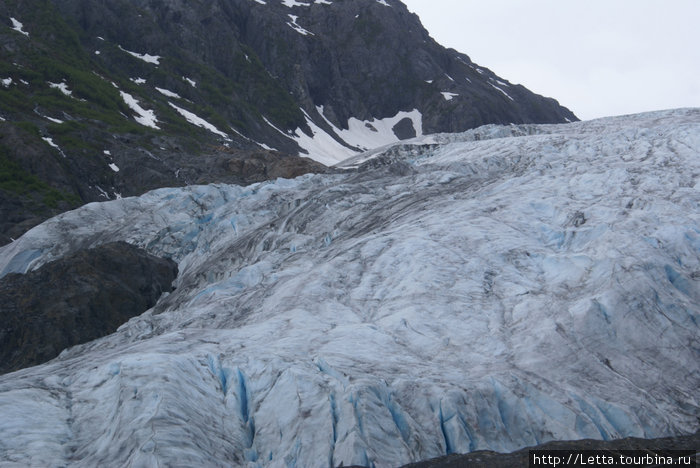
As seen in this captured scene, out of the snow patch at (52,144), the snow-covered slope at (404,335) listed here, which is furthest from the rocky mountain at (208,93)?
the snow-covered slope at (404,335)

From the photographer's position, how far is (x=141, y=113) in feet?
208

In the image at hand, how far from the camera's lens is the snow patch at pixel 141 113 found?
2391 inches

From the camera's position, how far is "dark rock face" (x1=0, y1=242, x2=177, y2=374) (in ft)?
63.3

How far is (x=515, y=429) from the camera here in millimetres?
12484

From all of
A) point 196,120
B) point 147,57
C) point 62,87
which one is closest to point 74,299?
point 62,87

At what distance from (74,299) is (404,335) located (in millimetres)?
11665

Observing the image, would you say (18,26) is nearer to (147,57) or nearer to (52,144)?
(147,57)

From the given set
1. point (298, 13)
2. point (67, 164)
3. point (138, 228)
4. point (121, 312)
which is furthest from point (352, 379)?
point (298, 13)

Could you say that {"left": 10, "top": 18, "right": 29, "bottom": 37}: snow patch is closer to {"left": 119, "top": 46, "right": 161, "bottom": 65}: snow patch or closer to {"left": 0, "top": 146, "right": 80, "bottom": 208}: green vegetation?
{"left": 119, "top": 46, "right": 161, "bottom": 65}: snow patch

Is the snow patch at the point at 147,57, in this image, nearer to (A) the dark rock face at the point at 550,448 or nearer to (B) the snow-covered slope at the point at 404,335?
(B) the snow-covered slope at the point at 404,335

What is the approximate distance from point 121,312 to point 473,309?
11.9 metres

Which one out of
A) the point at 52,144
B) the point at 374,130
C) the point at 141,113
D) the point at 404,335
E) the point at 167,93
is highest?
the point at 167,93

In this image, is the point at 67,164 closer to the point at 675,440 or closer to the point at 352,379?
the point at 352,379

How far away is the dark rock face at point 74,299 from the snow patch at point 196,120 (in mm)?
45628
